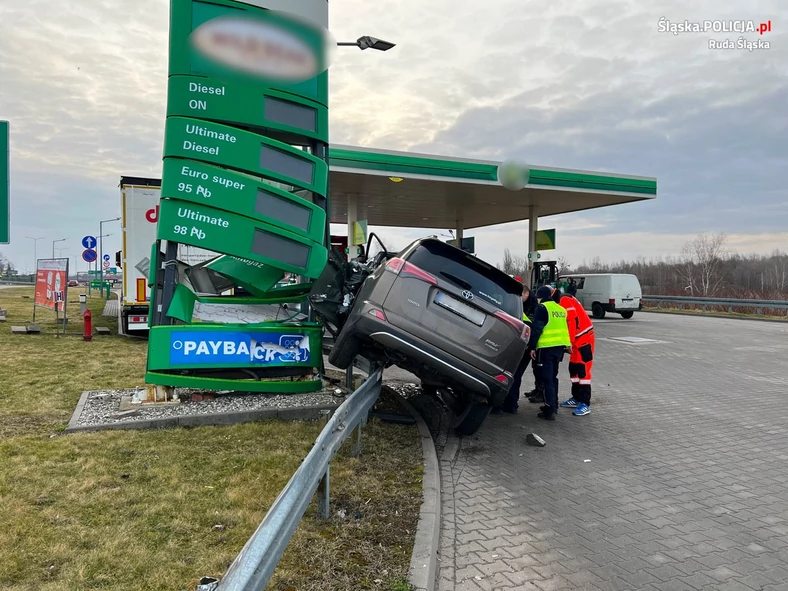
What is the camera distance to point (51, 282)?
16.6 m

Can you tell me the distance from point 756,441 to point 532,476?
3009 mm

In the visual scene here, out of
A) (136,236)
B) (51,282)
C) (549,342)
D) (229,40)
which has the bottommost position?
(549,342)

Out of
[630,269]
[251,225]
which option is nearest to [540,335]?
[251,225]

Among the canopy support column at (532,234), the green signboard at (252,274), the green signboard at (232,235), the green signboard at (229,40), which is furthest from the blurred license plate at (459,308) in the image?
the canopy support column at (532,234)

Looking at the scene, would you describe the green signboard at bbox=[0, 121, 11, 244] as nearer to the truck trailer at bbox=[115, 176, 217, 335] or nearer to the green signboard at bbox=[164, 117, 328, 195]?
the truck trailer at bbox=[115, 176, 217, 335]

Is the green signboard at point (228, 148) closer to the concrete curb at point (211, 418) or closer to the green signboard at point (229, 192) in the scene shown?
the green signboard at point (229, 192)

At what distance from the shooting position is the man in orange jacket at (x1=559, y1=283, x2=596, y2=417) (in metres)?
7.42

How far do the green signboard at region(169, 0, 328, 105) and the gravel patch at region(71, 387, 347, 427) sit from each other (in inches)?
156

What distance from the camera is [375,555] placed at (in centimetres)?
337

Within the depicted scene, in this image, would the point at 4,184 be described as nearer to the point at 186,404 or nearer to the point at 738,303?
the point at 186,404

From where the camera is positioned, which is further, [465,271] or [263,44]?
[263,44]

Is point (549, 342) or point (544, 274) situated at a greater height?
point (544, 274)

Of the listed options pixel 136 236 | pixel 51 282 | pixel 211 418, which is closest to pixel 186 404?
pixel 211 418

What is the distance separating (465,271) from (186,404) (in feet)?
12.1
